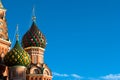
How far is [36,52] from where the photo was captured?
4625 cm

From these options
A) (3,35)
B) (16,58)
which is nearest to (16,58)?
(16,58)

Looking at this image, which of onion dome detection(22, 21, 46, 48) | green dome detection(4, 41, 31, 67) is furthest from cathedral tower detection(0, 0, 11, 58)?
green dome detection(4, 41, 31, 67)

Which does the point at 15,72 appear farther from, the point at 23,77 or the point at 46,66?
the point at 46,66

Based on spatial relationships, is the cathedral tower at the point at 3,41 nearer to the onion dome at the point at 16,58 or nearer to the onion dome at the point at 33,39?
the onion dome at the point at 16,58

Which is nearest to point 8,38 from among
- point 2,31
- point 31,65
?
point 2,31

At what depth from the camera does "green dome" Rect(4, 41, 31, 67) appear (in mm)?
41625

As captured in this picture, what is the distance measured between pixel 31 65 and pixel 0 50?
3777mm

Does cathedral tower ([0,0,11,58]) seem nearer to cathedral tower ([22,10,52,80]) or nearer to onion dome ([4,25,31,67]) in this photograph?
cathedral tower ([22,10,52,80])

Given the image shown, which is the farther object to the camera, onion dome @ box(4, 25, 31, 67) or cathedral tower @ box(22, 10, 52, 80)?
cathedral tower @ box(22, 10, 52, 80)

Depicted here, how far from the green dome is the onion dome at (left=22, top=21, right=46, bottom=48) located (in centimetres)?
432

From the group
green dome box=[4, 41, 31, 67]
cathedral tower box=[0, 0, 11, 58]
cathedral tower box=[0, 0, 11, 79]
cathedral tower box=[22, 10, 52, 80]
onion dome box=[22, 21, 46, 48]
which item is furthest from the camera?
onion dome box=[22, 21, 46, 48]

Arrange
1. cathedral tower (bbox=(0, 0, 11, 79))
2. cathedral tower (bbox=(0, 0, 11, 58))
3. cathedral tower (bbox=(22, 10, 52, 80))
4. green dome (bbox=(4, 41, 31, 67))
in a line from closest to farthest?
green dome (bbox=(4, 41, 31, 67)), cathedral tower (bbox=(0, 0, 11, 79)), cathedral tower (bbox=(22, 10, 52, 80)), cathedral tower (bbox=(0, 0, 11, 58))

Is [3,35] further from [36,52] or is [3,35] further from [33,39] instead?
[36,52]

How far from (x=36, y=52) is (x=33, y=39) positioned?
1.61 m
